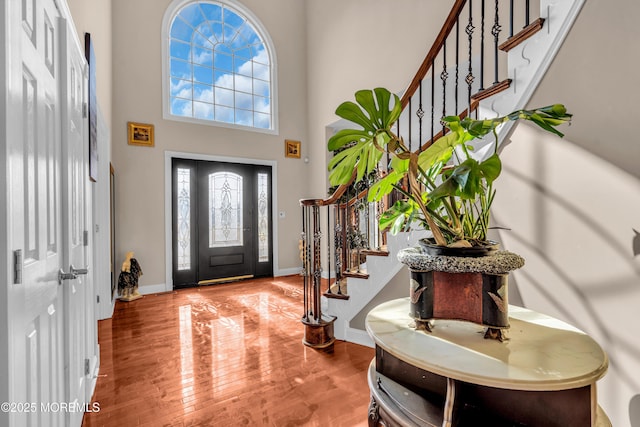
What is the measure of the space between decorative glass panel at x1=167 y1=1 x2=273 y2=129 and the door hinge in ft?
14.9

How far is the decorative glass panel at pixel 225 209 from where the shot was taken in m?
5.02

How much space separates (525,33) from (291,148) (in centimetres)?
446

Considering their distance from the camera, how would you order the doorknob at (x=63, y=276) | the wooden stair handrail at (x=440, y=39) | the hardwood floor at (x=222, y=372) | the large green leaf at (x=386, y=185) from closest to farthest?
the large green leaf at (x=386, y=185)
the doorknob at (x=63, y=276)
the hardwood floor at (x=222, y=372)
the wooden stair handrail at (x=440, y=39)

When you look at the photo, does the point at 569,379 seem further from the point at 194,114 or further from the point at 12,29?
the point at 194,114

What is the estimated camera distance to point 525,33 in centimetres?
151

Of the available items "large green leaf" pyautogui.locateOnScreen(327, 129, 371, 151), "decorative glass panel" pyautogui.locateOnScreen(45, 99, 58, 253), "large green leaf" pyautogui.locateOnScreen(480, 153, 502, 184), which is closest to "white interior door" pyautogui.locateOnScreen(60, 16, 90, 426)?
"decorative glass panel" pyautogui.locateOnScreen(45, 99, 58, 253)

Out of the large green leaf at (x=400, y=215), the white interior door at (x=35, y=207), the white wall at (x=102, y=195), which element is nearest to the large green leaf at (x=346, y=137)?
the large green leaf at (x=400, y=215)

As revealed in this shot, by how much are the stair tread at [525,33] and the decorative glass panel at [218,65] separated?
4420 mm

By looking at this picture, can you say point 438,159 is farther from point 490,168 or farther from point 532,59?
point 532,59

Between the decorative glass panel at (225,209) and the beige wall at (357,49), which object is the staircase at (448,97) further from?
the decorative glass panel at (225,209)

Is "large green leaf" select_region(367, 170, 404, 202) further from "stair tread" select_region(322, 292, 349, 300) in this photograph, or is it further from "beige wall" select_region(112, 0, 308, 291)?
"beige wall" select_region(112, 0, 308, 291)

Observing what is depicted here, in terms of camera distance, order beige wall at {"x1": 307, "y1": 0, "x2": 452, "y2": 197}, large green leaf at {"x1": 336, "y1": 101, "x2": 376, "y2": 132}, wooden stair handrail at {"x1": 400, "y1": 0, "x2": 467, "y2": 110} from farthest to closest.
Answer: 1. beige wall at {"x1": 307, "y1": 0, "x2": 452, "y2": 197}
2. wooden stair handrail at {"x1": 400, "y1": 0, "x2": 467, "y2": 110}
3. large green leaf at {"x1": 336, "y1": 101, "x2": 376, "y2": 132}

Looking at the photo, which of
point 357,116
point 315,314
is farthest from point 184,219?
point 357,116

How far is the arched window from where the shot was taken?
4.82 metres
